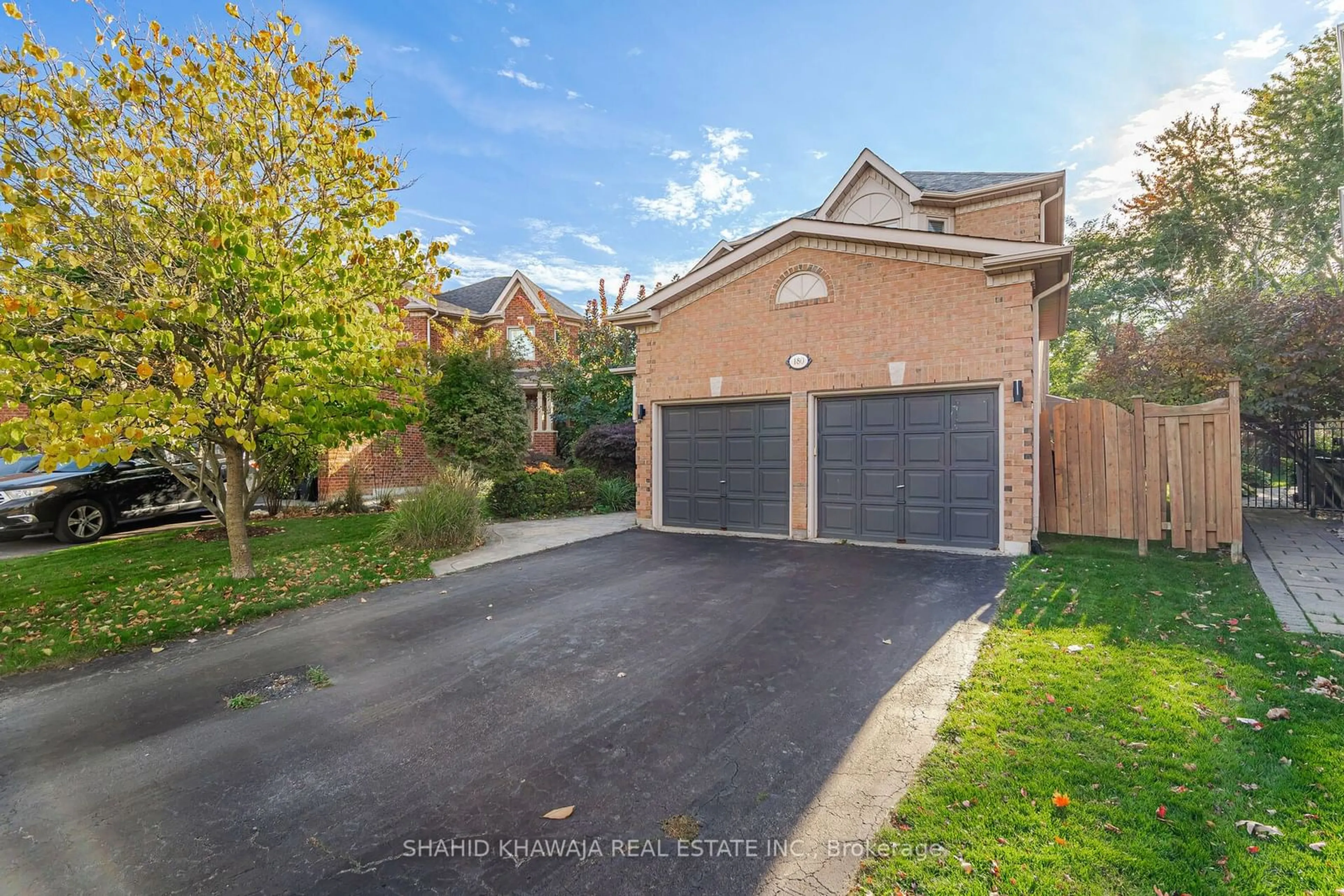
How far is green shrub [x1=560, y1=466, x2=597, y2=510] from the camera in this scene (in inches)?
543

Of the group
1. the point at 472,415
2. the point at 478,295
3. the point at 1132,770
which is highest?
the point at 478,295

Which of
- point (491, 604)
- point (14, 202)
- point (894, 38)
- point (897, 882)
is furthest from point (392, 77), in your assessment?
point (897, 882)

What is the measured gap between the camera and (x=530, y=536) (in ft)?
33.7

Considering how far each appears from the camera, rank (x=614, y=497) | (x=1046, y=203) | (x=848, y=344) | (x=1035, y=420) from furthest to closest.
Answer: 1. (x=614, y=497)
2. (x=1046, y=203)
3. (x=848, y=344)
4. (x=1035, y=420)

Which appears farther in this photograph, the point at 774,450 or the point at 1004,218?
the point at 1004,218

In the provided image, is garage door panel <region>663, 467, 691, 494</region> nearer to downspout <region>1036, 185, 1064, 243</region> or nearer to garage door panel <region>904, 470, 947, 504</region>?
garage door panel <region>904, 470, 947, 504</region>

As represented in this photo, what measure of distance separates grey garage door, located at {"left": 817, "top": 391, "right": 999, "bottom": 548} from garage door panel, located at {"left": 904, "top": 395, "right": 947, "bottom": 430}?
10 millimetres

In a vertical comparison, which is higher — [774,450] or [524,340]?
[524,340]

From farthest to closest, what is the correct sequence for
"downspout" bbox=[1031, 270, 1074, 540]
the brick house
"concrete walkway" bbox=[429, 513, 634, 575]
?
"concrete walkway" bbox=[429, 513, 634, 575] → the brick house → "downspout" bbox=[1031, 270, 1074, 540]

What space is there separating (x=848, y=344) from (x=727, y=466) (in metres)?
2.96

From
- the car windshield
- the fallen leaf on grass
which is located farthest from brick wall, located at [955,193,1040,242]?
the car windshield

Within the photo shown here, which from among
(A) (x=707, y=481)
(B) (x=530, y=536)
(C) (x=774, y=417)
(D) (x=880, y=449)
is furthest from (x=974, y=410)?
(B) (x=530, y=536)

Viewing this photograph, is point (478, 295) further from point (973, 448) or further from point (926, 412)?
point (973, 448)

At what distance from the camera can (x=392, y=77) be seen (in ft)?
24.0
